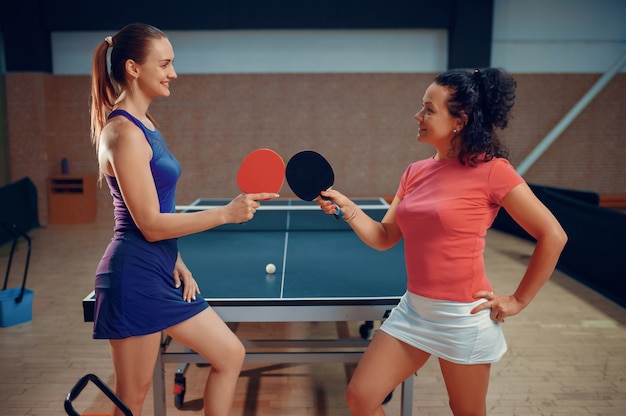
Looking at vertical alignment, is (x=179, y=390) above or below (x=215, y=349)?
below

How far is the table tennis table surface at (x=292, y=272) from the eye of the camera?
94.0 inches

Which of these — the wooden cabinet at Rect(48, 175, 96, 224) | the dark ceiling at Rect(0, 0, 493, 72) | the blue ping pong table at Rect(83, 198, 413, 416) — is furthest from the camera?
the wooden cabinet at Rect(48, 175, 96, 224)

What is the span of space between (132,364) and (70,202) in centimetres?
782

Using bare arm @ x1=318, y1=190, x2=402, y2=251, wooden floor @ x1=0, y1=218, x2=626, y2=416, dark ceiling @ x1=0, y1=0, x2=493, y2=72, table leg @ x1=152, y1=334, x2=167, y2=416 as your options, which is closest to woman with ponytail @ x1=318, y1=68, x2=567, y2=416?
bare arm @ x1=318, y1=190, x2=402, y2=251

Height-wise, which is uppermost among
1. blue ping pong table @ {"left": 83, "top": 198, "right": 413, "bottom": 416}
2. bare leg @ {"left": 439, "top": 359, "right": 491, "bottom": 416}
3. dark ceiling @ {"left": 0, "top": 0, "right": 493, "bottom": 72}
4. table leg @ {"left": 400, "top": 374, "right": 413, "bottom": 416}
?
dark ceiling @ {"left": 0, "top": 0, "right": 493, "bottom": 72}

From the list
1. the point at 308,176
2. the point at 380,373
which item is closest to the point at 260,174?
the point at 308,176

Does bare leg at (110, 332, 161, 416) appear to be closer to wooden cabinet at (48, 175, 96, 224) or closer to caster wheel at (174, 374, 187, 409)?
caster wheel at (174, 374, 187, 409)

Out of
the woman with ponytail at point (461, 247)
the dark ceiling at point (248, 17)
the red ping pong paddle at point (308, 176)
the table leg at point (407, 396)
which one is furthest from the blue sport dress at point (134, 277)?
the dark ceiling at point (248, 17)

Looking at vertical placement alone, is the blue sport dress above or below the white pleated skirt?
above

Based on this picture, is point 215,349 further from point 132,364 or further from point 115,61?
point 115,61

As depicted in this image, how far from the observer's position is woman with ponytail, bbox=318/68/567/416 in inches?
72.7

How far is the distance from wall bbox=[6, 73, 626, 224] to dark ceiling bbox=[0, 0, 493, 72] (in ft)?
Answer: 2.19

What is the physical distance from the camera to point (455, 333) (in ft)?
6.17

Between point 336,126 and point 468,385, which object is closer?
point 468,385
